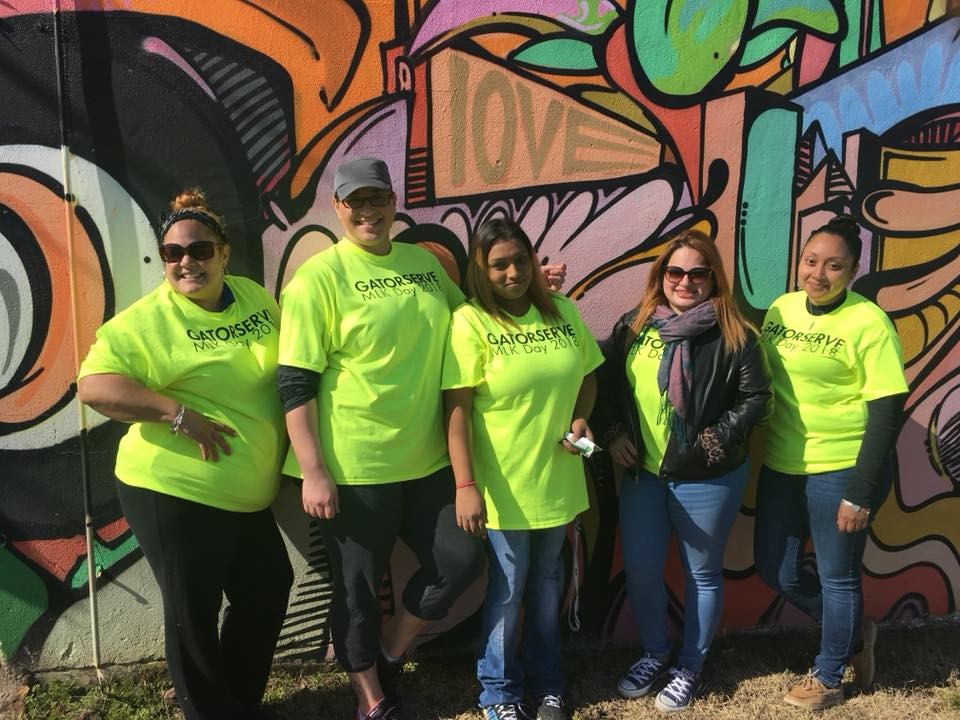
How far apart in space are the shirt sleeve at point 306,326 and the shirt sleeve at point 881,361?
6.65 ft

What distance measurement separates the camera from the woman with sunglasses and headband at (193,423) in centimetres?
256

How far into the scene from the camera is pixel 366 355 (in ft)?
8.80

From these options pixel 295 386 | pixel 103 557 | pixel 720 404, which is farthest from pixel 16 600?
pixel 720 404

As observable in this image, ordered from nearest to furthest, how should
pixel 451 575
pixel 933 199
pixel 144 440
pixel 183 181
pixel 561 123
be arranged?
1. pixel 144 440
2. pixel 451 575
3. pixel 183 181
4. pixel 561 123
5. pixel 933 199

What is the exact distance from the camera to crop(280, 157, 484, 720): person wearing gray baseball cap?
Result: 2.65 meters

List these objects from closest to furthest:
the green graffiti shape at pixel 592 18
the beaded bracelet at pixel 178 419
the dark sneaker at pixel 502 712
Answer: the beaded bracelet at pixel 178 419 < the dark sneaker at pixel 502 712 < the green graffiti shape at pixel 592 18

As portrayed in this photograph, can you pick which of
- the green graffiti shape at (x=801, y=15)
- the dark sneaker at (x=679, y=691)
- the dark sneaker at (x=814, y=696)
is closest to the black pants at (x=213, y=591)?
the dark sneaker at (x=679, y=691)

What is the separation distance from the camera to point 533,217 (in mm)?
3342

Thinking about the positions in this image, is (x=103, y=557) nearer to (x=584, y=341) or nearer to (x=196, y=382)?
(x=196, y=382)

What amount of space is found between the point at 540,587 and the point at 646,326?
1.12m

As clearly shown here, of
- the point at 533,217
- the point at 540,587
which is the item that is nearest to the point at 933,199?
the point at 533,217

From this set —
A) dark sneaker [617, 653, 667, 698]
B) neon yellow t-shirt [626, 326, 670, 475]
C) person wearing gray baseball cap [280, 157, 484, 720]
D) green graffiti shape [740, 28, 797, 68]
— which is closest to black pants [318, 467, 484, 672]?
person wearing gray baseball cap [280, 157, 484, 720]

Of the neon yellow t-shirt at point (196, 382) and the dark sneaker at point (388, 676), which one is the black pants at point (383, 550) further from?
the neon yellow t-shirt at point (196, 382)

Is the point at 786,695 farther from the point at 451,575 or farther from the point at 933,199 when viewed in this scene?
the point at 933,199
